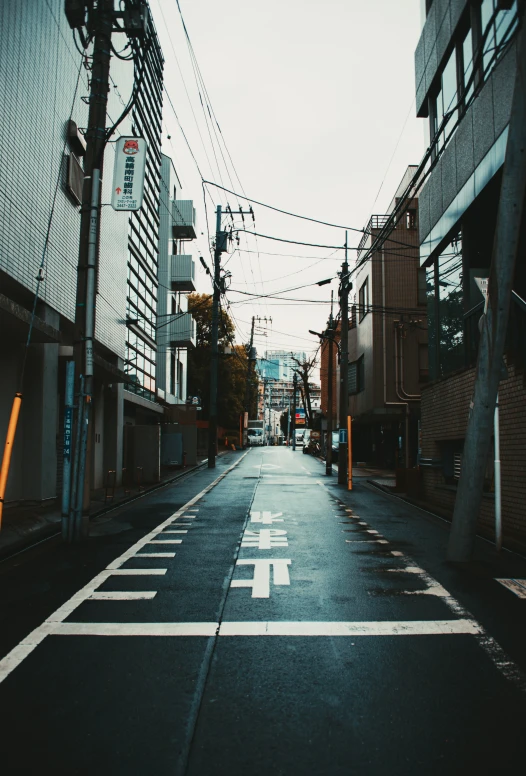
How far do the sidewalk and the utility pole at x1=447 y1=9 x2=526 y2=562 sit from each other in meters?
6.22

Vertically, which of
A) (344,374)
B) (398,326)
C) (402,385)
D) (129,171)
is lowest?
(344,374)

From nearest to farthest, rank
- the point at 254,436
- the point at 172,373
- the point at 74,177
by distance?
the point at 74,177 → the point at 172,373 → the point at 254,436

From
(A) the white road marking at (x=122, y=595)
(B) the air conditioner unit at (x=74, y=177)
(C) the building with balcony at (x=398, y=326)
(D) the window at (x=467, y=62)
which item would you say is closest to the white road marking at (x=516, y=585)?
(A) the white road marking at (x=122, y=595)

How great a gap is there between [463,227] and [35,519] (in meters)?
10.6

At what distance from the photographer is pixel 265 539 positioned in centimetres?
978

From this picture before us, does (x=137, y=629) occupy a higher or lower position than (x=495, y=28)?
lower

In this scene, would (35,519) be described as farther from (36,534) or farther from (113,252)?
(113,252)

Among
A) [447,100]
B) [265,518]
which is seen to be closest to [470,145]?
[447,100]

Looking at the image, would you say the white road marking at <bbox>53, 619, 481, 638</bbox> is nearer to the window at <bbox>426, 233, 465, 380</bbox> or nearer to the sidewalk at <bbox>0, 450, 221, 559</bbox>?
the sidewalk at <bbox>0, 450, 221, 559</bbox>

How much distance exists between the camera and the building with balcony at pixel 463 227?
10.4m

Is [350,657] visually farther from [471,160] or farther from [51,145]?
[51,145]

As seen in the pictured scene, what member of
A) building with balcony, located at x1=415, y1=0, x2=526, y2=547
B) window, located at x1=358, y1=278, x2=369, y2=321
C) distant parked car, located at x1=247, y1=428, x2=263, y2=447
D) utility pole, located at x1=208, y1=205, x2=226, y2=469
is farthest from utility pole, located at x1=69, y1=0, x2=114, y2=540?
distant parked car, located at x1=247, y1=428, x2=263, y2=447

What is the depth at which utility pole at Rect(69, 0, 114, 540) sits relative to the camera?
34.3 feet

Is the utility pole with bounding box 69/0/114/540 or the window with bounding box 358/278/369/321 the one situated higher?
the window with bounding box 358/278/369/321
